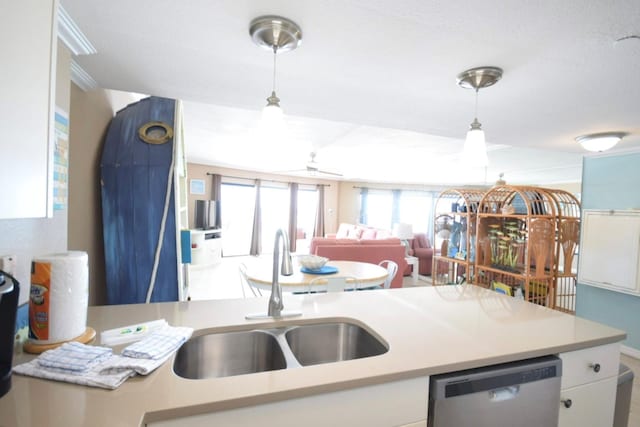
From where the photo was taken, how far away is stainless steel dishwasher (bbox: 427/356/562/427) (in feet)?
3.09

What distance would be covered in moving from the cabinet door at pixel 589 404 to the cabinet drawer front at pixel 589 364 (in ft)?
0.09

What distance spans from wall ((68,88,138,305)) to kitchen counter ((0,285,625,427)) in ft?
2.03

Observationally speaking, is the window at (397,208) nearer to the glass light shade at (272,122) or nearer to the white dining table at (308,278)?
the white dining table at (308,278)

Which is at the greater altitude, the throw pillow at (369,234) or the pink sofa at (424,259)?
the throw pillow at (369,234)

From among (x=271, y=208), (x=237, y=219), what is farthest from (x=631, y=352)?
(x=237, y=219)

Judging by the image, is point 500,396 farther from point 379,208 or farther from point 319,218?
point 379,208

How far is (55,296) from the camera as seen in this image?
866mm

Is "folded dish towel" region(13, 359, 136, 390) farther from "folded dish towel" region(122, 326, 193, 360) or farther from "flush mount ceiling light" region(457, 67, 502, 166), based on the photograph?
"flush mount ceiling light" region(457, 67, 502, 166)

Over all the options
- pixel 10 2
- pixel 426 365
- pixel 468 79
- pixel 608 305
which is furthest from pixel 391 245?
pixel 10 2

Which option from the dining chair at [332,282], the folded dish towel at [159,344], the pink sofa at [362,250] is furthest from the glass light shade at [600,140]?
the folded dish towel at [159,344]

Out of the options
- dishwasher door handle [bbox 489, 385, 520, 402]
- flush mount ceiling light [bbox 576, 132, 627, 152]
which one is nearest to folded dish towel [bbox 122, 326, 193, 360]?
dishwasher door handle [bbox 489, 385, 520, 402]

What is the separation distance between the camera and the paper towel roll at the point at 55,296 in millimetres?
854

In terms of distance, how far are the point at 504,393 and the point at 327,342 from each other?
2.30 feet

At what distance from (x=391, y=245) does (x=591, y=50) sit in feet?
11.6
